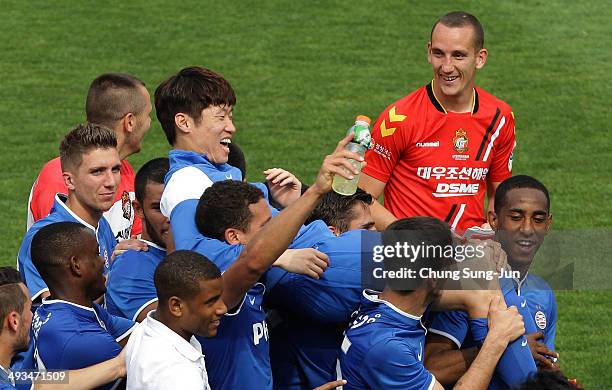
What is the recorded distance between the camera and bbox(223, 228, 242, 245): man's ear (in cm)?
550

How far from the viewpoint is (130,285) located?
20.4ft

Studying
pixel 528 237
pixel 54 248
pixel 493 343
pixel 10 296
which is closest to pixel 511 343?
pixel 493 343

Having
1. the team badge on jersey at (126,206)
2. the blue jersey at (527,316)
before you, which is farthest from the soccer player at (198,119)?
the team badge on jersey at (126,206)

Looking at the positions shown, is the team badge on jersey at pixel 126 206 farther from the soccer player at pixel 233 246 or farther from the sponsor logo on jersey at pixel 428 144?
the soccer player at pixel 233 246

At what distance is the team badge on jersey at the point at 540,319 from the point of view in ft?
20.3

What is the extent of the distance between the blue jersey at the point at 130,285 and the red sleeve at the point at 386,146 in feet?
6.48

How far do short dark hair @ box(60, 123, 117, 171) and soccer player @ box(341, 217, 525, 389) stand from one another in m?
2.05

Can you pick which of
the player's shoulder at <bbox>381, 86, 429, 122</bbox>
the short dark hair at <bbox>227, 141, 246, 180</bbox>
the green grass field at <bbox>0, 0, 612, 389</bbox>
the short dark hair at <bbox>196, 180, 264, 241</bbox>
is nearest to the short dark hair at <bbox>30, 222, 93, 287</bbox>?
the short dark hair at <bbox>196, 180, 264, 241</bbox>

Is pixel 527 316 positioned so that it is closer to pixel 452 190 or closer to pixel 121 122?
pixel 452 190

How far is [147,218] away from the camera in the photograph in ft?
21.6

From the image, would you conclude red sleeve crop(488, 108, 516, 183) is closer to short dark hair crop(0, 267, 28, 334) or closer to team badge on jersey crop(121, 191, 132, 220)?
team badge on jersey crop(121, 191, 132, 220)

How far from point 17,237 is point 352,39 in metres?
6.30

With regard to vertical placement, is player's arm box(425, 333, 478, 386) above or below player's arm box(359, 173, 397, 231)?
below

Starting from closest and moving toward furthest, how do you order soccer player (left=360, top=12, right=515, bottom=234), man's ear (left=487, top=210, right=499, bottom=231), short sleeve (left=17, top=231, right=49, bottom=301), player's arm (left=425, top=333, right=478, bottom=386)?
player's arm (left=425, top=333, right=478, bottom=386) < short sleeve (left=17, top=231, right=49, bottom=301) < man's ear (left=487, top=210, right=499, bottom=231) < soccer player (left=360, top=12, right=515, bottom=234)
